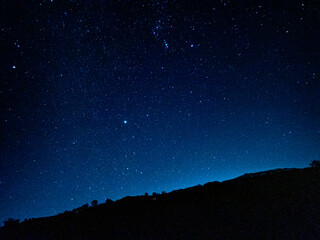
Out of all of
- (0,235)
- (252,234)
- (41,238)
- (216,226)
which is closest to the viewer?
(252,234)

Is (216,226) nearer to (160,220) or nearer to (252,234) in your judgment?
(252,234)

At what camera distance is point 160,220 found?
8.90 metres

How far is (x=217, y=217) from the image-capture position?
8531 millimetres

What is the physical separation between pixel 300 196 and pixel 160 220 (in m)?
5.91

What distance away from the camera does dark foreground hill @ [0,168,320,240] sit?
7645mm

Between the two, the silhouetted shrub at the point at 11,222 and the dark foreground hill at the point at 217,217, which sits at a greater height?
the silhouetted shrub at the point at 11,222

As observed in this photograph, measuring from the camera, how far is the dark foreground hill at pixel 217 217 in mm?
7645

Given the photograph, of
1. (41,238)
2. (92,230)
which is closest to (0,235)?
(41,238)

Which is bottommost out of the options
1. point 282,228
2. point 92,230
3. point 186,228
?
point 282,228

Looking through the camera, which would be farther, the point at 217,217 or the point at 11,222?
the point at 11,222

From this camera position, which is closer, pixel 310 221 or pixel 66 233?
pixel 310 221

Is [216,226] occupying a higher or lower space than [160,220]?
lower

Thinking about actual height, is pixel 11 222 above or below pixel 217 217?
above

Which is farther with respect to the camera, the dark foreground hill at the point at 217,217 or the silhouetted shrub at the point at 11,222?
the silhouetted shrub at the point at 11,222
